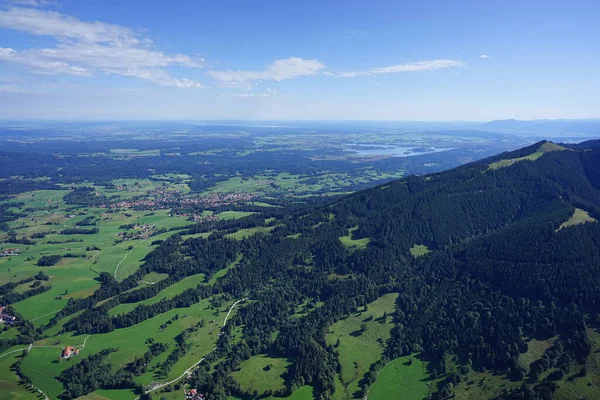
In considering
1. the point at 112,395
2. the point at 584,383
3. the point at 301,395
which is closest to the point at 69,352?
the point at 112,395

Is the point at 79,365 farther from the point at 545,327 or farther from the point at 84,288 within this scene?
the point at 545,327

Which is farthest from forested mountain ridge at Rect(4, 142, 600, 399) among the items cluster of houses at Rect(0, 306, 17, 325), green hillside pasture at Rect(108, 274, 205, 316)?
cluster of houses at Rect(0, 306, 17, 325)

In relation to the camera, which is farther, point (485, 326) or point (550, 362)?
point (485, 326)

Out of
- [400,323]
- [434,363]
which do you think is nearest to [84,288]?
[400,323]

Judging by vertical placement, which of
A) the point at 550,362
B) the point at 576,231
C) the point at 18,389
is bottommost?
the point at 18,389

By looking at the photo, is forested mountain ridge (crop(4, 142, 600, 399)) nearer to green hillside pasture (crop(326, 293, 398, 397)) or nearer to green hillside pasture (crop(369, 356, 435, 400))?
green hillside pasture (crop(326, 293, 398, 397))

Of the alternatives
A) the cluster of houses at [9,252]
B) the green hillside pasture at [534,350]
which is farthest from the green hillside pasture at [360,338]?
the cluster of houses at [9,252]
